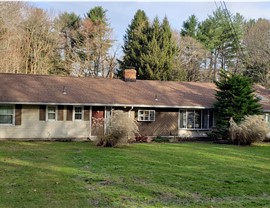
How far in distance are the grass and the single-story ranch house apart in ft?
21.0

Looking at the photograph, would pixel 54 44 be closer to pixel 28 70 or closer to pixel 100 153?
→ pixel 28 70

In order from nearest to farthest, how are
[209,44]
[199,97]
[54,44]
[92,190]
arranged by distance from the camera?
[92,190] → [199,97] → [54,44] → [209,44]

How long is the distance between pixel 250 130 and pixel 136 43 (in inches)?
921

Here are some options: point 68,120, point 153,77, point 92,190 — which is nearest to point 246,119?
point 68,120

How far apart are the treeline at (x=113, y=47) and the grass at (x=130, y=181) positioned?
23328 millimetres

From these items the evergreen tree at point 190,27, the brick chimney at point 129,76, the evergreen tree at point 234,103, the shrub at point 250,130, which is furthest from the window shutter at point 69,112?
the evergreen tree at point 190,27

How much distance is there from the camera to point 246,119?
65.3ft

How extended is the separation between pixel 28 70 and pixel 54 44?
13.1ft

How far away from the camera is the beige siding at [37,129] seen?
19.5 meters

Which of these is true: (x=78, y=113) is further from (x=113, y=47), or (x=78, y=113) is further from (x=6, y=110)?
(x=113, y=47)

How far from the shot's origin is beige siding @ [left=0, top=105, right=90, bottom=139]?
19.5 metres

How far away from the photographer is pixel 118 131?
16.6 meters

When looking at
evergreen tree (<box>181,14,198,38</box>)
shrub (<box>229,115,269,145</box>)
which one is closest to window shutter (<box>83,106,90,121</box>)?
shrub (<box>229,115,269,145</box>)

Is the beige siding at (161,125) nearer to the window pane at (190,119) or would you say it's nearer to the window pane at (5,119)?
the window pane at (190,119)
